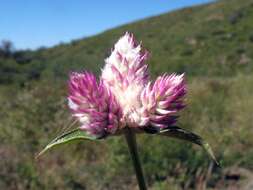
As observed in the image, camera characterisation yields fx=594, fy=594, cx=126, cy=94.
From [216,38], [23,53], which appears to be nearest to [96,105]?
[216,38]

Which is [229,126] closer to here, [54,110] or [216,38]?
[54,110]

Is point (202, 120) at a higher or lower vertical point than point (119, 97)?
lower

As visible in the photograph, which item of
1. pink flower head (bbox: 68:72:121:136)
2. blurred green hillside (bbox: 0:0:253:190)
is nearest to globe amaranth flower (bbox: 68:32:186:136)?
pink flower head (bbox: 68:72:121:136)

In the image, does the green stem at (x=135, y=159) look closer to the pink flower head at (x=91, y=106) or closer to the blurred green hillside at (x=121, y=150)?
the pink flower head at (x=91, y=106)

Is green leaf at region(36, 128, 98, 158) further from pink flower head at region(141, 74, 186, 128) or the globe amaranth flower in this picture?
pink flower head at region(141, 74, 186, 128)

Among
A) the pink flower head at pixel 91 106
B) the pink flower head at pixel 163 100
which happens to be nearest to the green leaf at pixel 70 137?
the pink flower head at pixel 91 106

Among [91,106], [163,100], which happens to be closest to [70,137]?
[91,106]

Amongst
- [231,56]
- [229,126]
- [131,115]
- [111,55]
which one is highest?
[111,55]
